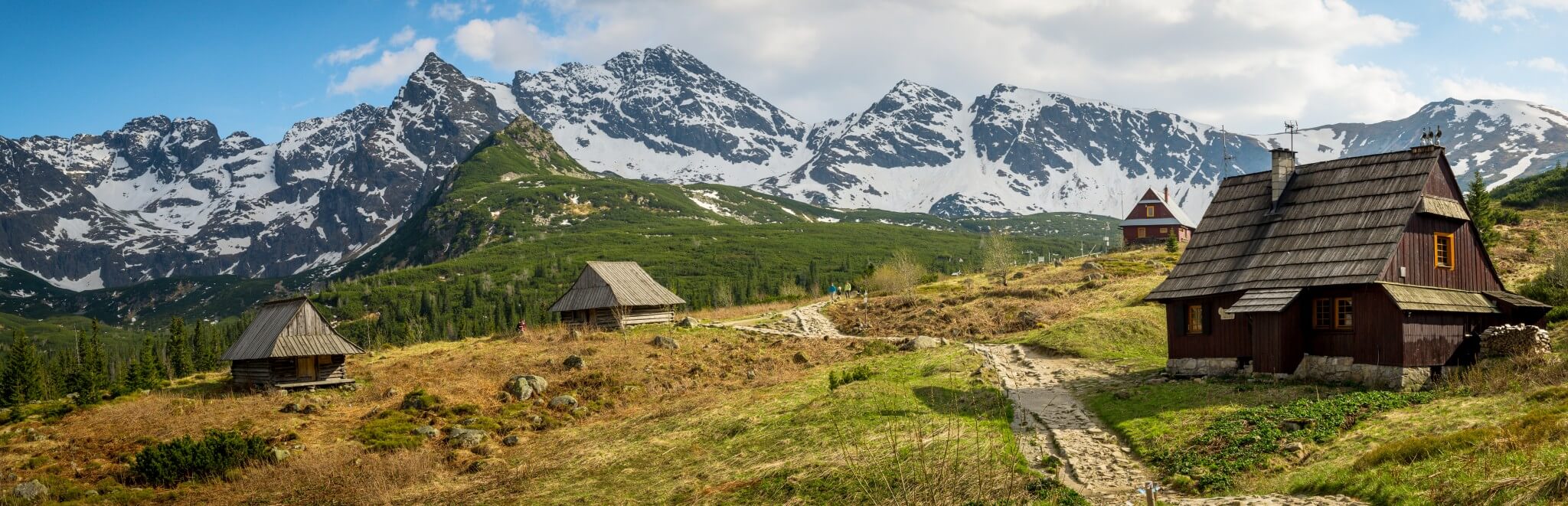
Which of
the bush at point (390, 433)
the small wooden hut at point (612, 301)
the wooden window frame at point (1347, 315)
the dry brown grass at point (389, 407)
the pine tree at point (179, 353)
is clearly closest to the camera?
the wooden window frame at point (1347, 315)

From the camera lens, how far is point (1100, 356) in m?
42.1

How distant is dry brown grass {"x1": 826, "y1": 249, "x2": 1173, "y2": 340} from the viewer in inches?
2226

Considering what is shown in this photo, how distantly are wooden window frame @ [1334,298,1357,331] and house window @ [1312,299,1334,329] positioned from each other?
115mm

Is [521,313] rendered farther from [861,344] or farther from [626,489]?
[626,489]

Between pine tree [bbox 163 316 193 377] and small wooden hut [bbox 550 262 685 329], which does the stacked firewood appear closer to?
small wooden hut [bbox 550 262 685 329]

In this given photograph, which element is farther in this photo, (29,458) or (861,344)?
(861,344)

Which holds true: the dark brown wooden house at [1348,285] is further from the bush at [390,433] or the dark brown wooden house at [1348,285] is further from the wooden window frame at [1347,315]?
the bush at [390,433]

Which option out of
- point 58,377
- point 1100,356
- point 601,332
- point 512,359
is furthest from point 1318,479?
point 58,377

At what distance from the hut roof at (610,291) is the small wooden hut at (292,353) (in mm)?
18669

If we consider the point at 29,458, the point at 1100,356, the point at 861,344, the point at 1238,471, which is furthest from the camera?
the point at 861,344

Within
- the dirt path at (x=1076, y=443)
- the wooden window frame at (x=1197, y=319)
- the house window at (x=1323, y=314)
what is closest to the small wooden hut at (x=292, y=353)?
the dirt path at (x=1076, y=443)

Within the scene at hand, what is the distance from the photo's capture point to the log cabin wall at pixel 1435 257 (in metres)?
31.9

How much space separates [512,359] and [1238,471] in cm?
3914

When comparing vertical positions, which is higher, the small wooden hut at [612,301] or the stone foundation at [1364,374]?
the small wooden hut at [612,301]
